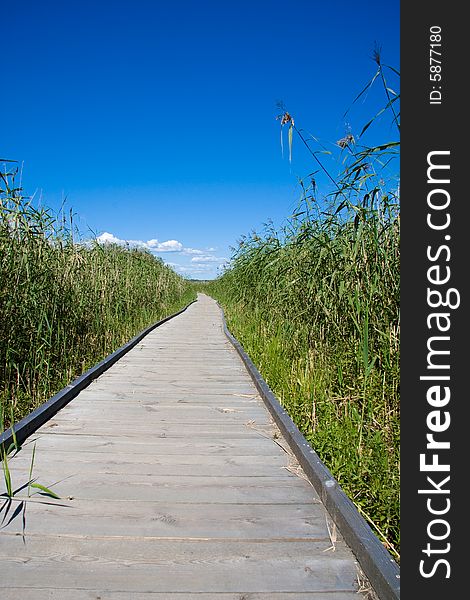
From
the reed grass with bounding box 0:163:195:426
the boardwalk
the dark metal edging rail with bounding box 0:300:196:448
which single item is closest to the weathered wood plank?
the boardwalk

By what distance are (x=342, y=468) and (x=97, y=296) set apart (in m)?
5.07

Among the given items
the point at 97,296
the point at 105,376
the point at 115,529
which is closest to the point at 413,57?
the point at 115,529

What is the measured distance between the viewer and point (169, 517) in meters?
2.20

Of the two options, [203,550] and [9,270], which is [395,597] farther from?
[9,270]

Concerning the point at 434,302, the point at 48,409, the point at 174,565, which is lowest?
the point at 174,565

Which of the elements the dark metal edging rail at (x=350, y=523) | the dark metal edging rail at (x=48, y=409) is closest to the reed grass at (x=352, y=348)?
the dark metal edging rail at (x=350, y=523)

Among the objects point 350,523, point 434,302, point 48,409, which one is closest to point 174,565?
point 350,523

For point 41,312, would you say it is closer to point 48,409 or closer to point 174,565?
point 48,409

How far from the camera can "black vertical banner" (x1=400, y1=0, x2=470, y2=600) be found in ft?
5.09

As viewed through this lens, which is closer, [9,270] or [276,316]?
[9,270]

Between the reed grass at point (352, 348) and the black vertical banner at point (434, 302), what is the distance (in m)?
0.44

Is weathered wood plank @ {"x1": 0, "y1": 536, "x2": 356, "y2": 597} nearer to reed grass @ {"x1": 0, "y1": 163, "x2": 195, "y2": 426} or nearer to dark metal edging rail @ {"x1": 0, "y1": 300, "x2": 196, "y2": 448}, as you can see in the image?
dark metal edging rail @ {"x1": 0, "y1": 300, "x2": 196, "y2": 448}

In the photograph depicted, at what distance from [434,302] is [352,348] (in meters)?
2.14

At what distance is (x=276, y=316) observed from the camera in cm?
643
